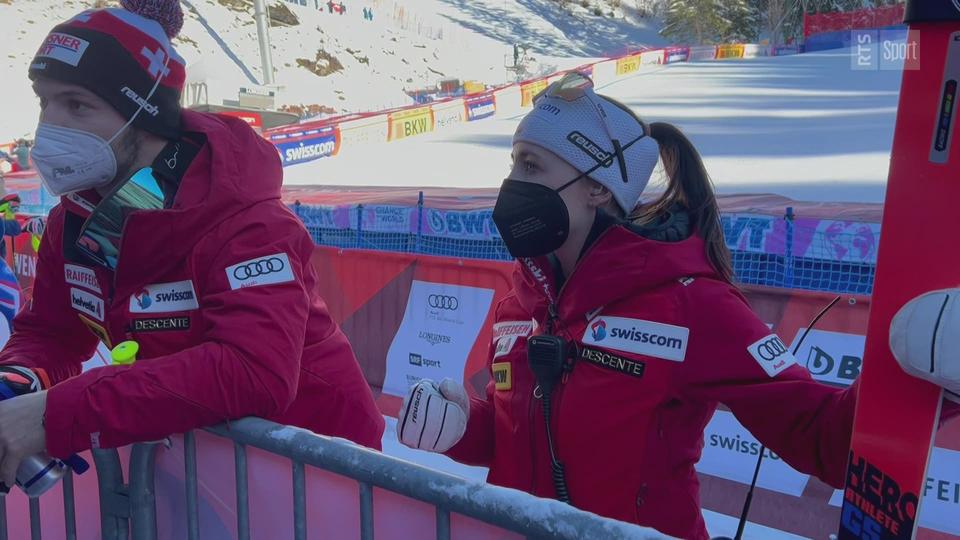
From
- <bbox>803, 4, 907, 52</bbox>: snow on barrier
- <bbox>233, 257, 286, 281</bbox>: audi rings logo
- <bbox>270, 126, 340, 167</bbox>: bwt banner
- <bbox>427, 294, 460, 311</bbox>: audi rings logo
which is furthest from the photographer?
<bbox>803, 4, 907, 52</bbox>: snow on barrier

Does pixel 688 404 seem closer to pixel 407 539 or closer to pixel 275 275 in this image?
pixel 407 539

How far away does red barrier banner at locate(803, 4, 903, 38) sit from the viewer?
135 feet

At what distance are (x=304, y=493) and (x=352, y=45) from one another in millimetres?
46856

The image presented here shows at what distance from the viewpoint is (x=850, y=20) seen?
1748 inches

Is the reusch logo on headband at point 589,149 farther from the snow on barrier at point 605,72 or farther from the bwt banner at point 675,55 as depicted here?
the bwt banner at point 675,55

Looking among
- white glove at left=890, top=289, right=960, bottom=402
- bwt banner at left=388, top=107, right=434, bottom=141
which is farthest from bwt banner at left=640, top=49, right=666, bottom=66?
white glove at left=890, top=289, right=960, bottom=402

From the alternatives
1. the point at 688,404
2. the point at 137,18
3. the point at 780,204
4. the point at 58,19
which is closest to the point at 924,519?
the point at 780,204

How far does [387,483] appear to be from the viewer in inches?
54.2

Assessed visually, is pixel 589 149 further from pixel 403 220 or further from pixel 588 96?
pixel 403 220

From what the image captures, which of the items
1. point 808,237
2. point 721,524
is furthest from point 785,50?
point 721,524

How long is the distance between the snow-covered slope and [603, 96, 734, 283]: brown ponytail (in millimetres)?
16078

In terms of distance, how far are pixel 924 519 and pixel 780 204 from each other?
2.01 meters

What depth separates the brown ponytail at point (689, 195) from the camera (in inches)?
71.9

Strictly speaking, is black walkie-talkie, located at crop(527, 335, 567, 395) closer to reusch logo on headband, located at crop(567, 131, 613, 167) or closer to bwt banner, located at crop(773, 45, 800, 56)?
reusch logo on headband, located at crop(567, 131, 613, 167)
